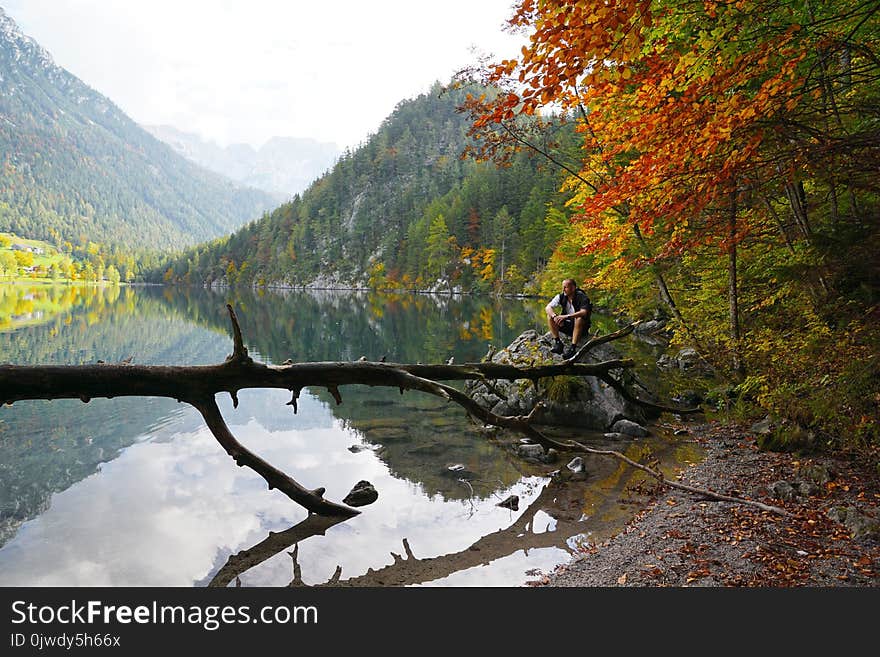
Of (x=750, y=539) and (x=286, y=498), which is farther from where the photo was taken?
(x=286, y=498)

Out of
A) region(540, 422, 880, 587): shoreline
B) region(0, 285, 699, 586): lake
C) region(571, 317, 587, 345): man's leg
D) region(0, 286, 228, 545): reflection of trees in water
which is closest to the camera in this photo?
region(540, 422, 880, 587): shoreline

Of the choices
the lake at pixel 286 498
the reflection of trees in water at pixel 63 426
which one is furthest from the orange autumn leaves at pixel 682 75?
the reflection of trees in water at pixel 63 426

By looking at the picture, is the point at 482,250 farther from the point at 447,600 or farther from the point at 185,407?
the point at 447,600

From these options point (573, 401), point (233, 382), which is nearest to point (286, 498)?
point (233, 382)

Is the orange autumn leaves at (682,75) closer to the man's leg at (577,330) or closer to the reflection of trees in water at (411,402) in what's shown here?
the man's leg at (577,330)

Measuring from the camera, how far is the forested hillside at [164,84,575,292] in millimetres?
79062

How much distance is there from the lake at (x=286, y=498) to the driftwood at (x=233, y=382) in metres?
1.04

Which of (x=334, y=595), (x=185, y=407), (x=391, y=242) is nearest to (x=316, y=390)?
(x=185, y=407)

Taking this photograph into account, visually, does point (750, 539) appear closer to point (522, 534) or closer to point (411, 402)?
point (522, 534)

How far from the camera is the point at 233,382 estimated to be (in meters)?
6.77

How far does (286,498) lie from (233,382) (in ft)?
9.10

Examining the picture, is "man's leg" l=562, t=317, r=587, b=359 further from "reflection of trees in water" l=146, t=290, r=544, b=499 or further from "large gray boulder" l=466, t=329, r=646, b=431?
"reflection of trees in water" l=146, t=290, r=544, b=499

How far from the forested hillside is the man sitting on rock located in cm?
3819

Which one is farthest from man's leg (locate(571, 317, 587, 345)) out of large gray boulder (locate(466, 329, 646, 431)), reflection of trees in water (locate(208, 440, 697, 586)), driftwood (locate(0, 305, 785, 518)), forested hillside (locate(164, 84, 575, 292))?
forested hillside (locate(164, 84, 575, 292))
